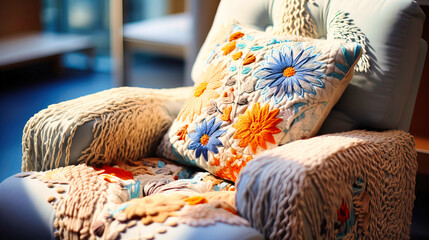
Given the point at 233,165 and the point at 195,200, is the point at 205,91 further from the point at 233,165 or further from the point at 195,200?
the point at 195,200

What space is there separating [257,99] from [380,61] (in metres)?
0.30

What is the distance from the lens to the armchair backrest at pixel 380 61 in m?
1.10

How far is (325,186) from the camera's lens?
2.84ft

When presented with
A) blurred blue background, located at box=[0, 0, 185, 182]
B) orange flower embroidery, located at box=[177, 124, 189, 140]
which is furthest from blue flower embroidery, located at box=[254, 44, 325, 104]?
blurred blue background, located at box=[0, 0, 185, 182]

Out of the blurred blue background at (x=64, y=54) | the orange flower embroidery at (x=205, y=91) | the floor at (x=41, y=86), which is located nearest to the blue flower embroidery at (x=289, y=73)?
the orange flower embroidery at (x=205, y=91)

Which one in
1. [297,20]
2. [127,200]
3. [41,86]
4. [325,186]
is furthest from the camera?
[41,86]

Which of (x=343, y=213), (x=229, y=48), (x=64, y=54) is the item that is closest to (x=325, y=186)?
(x=343, y=213)

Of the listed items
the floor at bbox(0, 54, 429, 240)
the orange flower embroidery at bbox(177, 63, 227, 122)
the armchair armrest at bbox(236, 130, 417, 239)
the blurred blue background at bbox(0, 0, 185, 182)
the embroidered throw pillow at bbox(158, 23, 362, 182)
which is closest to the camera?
the armchair armrest at bbox(236, 130, 417, 239)

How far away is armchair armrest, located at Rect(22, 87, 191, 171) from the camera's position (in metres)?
1.12

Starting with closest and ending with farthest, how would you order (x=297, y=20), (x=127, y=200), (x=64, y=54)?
(x=127, y=200) → (x=297, y=20) → (x=64, y=54)

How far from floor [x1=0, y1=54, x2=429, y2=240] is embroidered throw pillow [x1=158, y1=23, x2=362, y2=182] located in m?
1.12

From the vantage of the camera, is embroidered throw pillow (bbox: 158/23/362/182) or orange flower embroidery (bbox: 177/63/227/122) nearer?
embroidered throw pillow (bbox: 158/23/362/182)

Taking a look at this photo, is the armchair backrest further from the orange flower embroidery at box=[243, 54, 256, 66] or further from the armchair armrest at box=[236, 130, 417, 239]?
the orange flower embroidery at box=[243, 54, 256, 66]

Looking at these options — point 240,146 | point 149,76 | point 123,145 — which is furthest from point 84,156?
point 149,76
